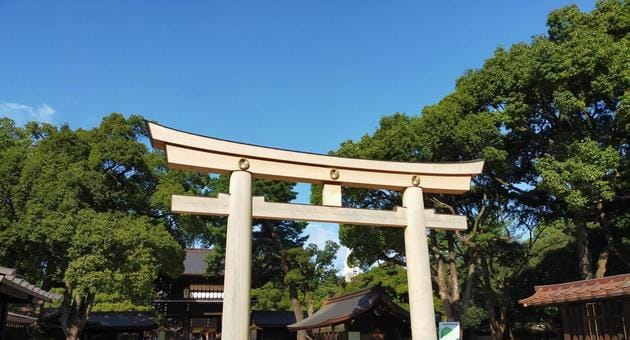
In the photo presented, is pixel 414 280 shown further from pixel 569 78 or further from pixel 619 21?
pixel 619 21

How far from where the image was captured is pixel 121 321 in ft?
97.9

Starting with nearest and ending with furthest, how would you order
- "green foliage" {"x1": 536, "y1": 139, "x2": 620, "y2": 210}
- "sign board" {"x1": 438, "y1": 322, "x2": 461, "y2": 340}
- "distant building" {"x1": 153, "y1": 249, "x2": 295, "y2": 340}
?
"sign board" {"x1": 438, "y1": 322, "x2": 461, "y2": 340}, "green foliage" {"x1": 536, "y1": 139, "x2": 620, "y2": 210}, "distant building" {"x1": 153, "y1": 249, "x2": 295, "y2": 340}

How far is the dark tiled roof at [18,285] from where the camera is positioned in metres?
8.27

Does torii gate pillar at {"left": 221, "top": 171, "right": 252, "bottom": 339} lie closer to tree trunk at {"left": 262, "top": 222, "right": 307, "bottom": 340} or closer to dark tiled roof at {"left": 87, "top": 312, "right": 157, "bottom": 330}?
tree trunk at {"left": 262, "top": 222, "right": 307, "bottom": 340}

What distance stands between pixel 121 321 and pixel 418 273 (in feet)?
78.6

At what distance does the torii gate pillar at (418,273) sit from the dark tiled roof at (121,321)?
22.1m

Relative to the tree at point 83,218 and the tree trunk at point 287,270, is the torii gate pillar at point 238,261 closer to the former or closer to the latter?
the tree at point 83,218

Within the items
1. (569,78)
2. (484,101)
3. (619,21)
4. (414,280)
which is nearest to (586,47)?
(569,78)

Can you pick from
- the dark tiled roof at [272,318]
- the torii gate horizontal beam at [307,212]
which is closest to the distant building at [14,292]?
the torii gate horizontal beam at [307,212]

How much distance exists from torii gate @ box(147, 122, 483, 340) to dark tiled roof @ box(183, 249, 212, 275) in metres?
23.9

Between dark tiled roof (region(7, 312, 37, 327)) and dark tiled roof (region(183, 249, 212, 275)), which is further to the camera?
dark tiled roof (region(183, 249, 212, 275))

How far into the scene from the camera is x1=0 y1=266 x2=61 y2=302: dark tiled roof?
827 cm

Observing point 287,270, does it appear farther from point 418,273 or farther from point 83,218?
point 418,273

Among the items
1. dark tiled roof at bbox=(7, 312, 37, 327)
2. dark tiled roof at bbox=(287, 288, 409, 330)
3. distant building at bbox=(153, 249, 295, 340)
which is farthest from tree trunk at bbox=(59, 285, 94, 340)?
dark tiled roof at bbox=(287, 288, 409, 330)
